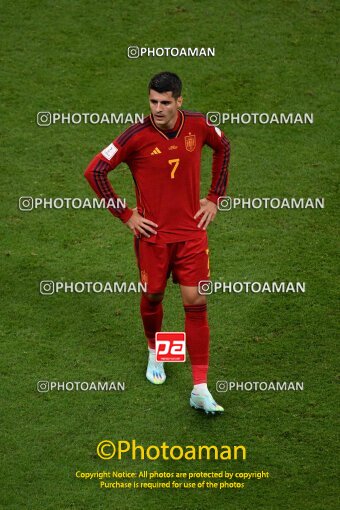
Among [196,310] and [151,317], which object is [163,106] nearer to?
[196,310]

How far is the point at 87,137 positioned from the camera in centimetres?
938

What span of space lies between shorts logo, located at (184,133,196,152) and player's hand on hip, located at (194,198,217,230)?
1.40ft

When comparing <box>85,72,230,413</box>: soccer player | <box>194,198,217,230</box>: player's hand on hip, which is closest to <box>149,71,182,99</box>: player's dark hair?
<box>85,72,230,413</box>: soccer player

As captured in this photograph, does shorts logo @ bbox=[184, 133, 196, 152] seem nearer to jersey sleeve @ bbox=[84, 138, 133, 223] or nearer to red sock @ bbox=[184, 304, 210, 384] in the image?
jersey sleeve @ bbox=[84, 138, 133, 223]

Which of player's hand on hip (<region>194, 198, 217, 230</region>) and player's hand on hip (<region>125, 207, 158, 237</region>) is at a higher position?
player's hand on hip (<region>194, 198, 217, 230</region>)

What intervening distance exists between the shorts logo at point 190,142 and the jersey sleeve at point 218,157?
136 millimetres

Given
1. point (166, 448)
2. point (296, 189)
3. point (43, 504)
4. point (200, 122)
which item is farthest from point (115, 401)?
point (296, 189)

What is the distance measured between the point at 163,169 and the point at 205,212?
457mm

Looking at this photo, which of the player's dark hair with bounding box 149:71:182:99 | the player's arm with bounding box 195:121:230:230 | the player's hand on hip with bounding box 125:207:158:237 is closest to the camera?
the player's dark hair with bounding box 149:71:182:99

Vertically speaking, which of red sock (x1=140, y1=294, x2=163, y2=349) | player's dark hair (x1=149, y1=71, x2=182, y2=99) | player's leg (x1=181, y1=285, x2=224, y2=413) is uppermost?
player's dark hair (x1=149, y1=71, x2=182, y2=99)

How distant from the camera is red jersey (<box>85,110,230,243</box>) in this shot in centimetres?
646

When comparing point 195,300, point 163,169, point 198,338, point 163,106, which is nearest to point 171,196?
point 163,169

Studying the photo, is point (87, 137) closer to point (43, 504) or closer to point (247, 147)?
point (247, 147)

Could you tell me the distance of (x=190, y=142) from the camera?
653 cm
